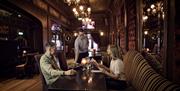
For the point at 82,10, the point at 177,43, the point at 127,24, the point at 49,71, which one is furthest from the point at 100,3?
the point at 177,43

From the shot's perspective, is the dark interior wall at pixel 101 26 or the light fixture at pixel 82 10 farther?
the dark interior wall at pixel 101 26

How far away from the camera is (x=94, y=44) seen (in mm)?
15094

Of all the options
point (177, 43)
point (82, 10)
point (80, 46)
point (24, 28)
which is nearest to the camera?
point (177, 43)

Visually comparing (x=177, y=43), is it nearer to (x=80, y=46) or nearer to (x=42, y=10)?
(x=80, y=46)

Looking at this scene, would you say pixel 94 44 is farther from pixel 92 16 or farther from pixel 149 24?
pixel 149 24

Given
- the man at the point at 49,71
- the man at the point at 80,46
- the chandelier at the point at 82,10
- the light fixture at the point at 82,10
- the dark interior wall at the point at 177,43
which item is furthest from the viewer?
the light fixture at the point at 82,10

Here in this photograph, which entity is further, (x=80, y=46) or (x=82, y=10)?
(x=82, y=10)

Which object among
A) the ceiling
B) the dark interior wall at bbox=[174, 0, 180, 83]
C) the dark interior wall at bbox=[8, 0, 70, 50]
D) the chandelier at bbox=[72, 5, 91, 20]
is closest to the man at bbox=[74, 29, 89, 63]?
the chandelier at bbox=[72, 5, 91, 20]

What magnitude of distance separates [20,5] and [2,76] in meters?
3.18

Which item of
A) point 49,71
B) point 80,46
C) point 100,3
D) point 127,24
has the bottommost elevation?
point 49,71

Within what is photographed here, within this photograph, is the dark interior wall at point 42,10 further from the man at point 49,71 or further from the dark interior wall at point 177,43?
the dark interior wall at point 177,43

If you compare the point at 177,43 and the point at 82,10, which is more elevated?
the point at 82,10

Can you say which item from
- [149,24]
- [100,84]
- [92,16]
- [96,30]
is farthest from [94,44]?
[100,84]

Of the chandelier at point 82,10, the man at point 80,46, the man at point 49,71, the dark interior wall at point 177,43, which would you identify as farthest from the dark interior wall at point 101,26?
the dark interior wall at point 177,43
